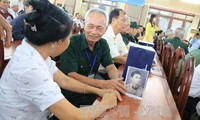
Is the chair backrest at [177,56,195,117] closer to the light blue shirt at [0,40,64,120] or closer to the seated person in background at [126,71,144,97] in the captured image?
the seated person in background at [126,71,144,97]

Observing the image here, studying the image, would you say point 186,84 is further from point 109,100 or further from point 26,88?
point 26,88

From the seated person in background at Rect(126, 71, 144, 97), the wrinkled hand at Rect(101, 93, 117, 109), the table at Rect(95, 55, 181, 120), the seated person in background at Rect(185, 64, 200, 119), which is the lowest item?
the seated person in background at Rect(185, 64, 200, 119)

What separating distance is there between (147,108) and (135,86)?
16cm

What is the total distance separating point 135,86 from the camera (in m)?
1.25

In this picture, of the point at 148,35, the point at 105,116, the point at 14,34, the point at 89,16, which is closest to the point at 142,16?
the point at 148,35

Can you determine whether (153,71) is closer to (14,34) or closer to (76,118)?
(76,118)

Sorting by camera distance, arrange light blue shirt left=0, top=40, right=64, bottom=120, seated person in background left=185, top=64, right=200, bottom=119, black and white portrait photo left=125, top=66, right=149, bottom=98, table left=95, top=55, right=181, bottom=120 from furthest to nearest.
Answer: seated person in background left=185, top=64, right=200, bottom=119, black and white portrait photo left=125, top=66, right=149, bottom=98, table left=95, top=55, right=181, bottom=120, light blue shirt left=0, top=40, right=64, bottom=120

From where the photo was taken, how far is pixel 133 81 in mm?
1228

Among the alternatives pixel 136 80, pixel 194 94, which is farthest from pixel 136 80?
pixel 194 94

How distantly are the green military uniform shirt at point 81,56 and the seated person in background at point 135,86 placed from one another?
51 centimetres

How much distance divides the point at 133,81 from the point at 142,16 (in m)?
13.3

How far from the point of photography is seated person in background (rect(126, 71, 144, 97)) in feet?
4.02

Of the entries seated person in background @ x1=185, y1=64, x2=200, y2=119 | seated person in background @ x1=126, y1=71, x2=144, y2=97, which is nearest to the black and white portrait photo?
seated person in background @ x1=126, y1=71, x2=144, y2=97

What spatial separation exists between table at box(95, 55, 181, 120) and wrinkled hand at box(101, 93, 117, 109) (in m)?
0.02
